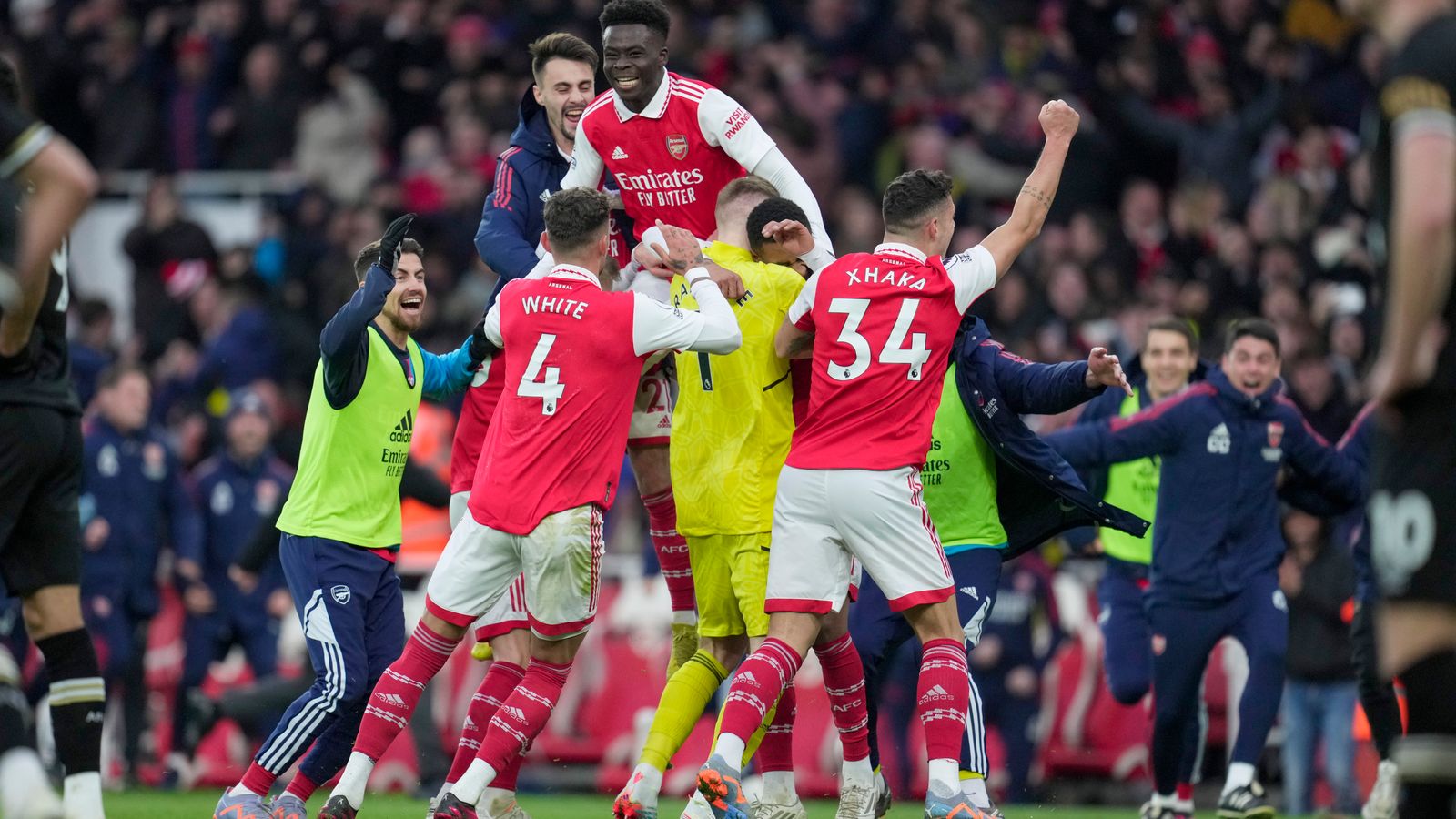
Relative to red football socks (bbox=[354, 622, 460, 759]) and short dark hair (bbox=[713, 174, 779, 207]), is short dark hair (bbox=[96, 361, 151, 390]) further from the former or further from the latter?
short dark hair (bbox=[713, 174, 779, 207])

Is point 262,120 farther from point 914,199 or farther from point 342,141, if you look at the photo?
point 914,199

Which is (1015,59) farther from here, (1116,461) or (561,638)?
(561,638)

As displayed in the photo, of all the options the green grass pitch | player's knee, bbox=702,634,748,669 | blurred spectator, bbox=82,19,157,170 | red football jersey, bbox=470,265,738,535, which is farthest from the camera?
blurred spectator, bbox=82,19,157,170

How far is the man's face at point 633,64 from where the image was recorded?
881cm

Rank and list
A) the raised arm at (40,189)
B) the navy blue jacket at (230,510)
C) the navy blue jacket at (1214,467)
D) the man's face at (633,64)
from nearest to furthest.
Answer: the raised arm at (40,189)
the man's face at (633,64)
the navy blue jacket at (1214,467)
the navy blue jacket at (230,510)

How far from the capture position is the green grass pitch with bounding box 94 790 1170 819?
422 inches

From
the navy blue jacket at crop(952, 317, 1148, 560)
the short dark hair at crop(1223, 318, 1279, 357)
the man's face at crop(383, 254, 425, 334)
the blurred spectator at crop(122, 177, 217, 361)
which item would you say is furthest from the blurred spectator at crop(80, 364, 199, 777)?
the short dark hair at crop(1223, 318, 1279, 357)

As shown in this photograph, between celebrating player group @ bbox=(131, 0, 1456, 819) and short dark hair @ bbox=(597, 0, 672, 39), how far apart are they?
15 millimetres

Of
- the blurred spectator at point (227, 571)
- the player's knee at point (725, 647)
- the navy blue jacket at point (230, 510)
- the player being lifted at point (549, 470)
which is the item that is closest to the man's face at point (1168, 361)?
the player's knee at point (725, 647)

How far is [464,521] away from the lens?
8.20 metres

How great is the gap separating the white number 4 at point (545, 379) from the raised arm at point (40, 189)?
2187 millimetres

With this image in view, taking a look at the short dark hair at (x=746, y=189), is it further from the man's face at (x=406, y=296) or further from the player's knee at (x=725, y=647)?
the player's knee at (x=725, y=647)

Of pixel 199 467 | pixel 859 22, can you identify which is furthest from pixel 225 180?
pixel 859 22

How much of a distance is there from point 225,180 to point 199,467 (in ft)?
14.7
